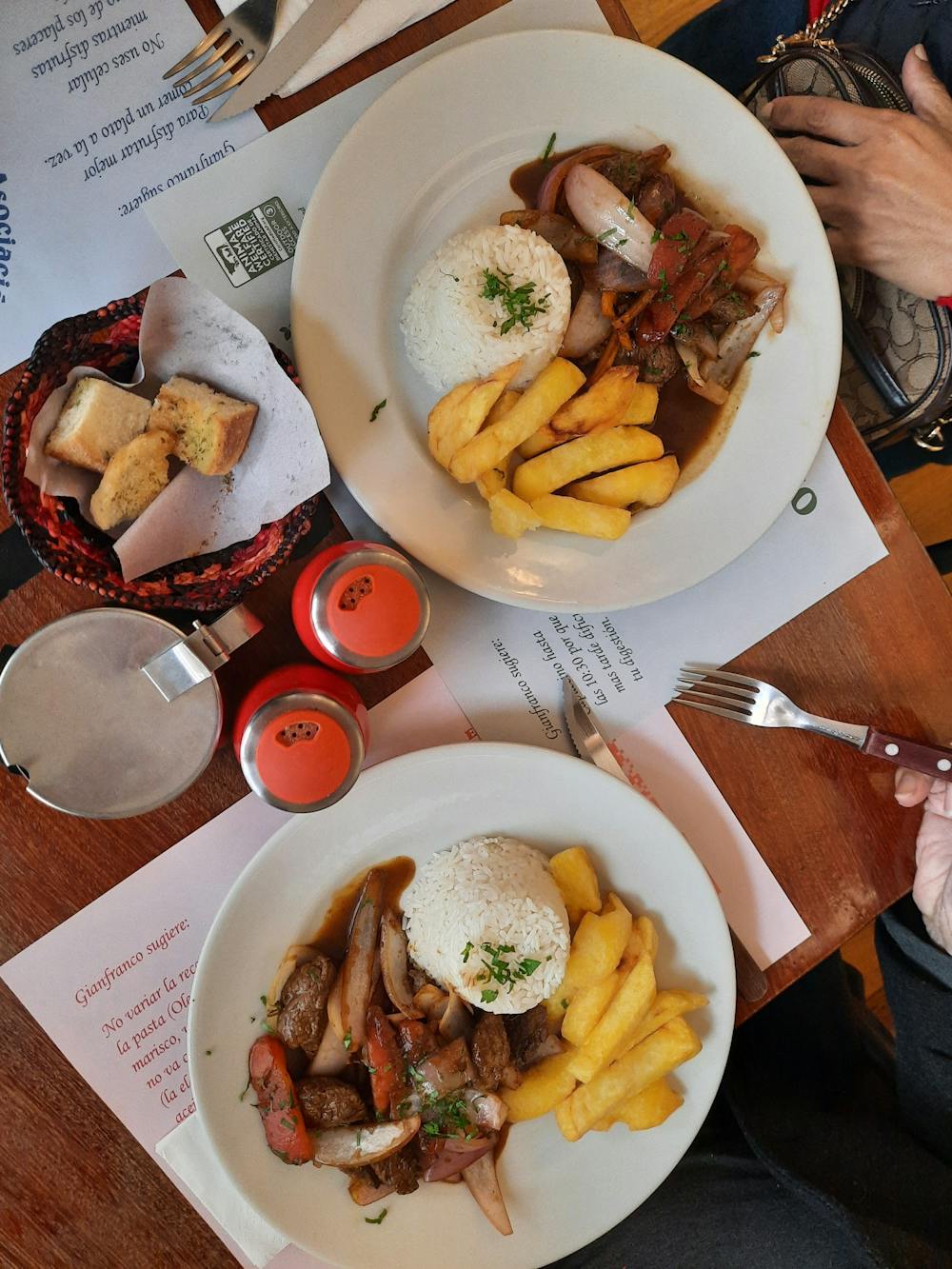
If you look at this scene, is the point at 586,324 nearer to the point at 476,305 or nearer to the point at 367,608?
the point at 476,305

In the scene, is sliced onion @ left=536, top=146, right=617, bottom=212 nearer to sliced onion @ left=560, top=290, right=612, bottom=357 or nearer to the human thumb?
sliced onion @ left=560, top=290, right=612, bottom=357

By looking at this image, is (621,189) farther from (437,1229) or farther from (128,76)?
(437,1229)

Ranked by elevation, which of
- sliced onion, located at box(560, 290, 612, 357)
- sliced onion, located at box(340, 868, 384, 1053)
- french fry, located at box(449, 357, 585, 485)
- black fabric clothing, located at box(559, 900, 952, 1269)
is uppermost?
sliced onion, located at box(560, 290, 612, 357)

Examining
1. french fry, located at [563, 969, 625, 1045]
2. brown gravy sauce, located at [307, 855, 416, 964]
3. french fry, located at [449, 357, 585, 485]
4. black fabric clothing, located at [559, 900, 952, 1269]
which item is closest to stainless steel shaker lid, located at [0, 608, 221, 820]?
brown gravy sauce, located at [307, 855, 416, 964]

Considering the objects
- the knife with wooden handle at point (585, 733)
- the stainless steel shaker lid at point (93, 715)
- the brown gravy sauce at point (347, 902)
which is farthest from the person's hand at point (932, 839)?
the stainless steel shaker lid at point (93, 715)

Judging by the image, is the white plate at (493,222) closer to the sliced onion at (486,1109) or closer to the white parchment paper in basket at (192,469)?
the white parchment paper in basket at (192,469)
